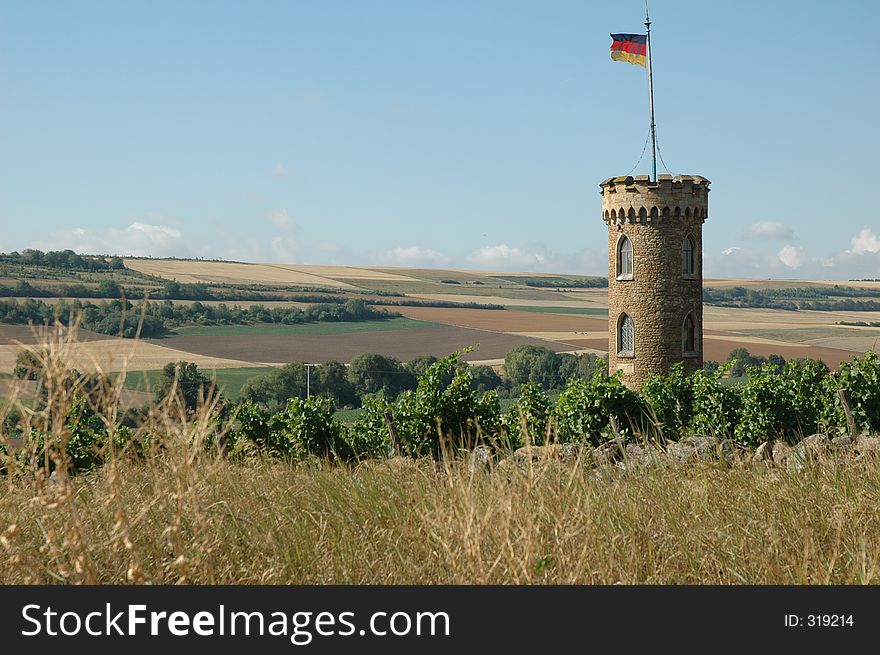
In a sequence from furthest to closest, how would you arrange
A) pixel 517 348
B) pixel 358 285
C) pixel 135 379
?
pixel 358 285 < pixel 517 348 < pixel 135 379

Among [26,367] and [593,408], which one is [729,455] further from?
[593,408]

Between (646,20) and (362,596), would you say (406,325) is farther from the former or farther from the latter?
(362,596)

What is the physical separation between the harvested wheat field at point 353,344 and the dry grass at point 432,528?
61997 millimetres

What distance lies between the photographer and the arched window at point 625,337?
39.1 m

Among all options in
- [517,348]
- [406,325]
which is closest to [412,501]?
[517,348]

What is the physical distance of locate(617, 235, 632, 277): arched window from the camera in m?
39.5

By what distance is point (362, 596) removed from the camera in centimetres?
394

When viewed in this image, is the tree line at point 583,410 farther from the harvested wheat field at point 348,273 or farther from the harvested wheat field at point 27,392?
the harvested wheat field at point 348,273

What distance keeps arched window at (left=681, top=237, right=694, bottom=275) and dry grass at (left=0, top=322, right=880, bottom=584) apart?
34659 mm

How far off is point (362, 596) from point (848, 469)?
3.81 meters

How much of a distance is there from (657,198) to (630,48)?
6.86m

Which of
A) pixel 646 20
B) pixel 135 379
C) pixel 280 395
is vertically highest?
pixel 646 20

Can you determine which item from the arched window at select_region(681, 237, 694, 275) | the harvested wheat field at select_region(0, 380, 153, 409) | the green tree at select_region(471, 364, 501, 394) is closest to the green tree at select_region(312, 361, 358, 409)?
the green tree at select_region(471, 364, 501, 394)

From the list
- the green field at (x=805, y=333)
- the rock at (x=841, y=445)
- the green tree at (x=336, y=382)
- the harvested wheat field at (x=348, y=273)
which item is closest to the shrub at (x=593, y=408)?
the rock at (x=841, y=445)
